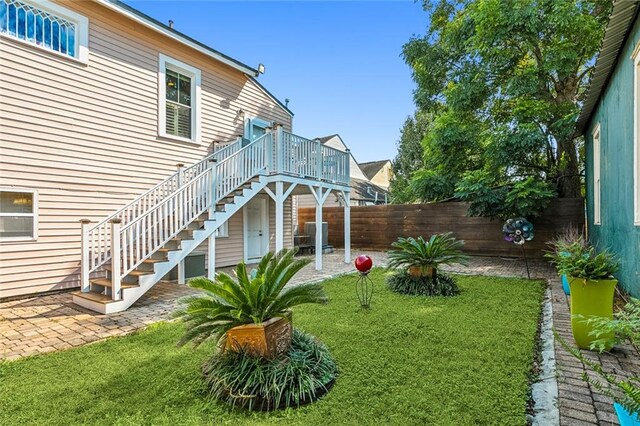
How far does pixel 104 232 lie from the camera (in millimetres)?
6109

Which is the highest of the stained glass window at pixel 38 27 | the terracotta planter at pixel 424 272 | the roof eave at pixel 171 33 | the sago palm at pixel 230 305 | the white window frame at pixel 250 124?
the roof eave at pixel 171 33

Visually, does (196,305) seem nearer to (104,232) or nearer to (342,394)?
(342,394)

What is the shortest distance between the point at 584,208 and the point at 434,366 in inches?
355

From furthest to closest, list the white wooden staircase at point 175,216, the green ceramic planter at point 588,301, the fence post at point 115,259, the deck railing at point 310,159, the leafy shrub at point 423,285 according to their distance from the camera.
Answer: the deck railing at point 310,159
the leafy shrub at point 423,285
the white wooden staircase at point 175,216
the fence post at point 115,259
the green ceramic planter at point 588,301

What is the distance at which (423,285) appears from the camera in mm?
5945

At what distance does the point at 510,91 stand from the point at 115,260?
10.7 meters

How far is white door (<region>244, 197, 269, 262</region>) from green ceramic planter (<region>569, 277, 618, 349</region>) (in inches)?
304

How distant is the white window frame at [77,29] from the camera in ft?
18.6

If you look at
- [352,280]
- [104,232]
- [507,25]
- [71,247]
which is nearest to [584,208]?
[507,25]

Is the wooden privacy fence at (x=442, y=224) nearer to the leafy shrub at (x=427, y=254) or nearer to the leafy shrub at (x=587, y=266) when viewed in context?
the leafy shrub at (x=427, y=254)

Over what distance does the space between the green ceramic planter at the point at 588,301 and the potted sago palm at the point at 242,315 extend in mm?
2771

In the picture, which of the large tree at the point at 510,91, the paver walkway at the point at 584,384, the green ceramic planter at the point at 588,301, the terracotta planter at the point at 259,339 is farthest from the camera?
the large tree at the point at 510,91

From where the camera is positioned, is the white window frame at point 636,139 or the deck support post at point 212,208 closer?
the white window frame at point 636,139

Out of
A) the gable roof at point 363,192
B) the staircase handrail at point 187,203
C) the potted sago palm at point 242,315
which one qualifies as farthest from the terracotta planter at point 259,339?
the gable roof at point 363,192
